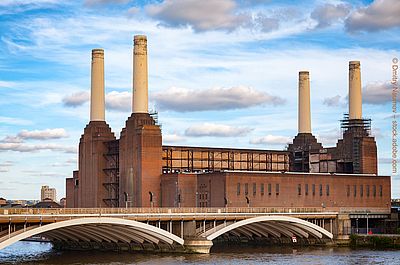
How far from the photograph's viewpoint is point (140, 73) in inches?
5241

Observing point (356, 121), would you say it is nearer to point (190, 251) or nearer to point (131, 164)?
point (131, 164)

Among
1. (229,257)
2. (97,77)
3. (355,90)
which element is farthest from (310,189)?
(229,257)

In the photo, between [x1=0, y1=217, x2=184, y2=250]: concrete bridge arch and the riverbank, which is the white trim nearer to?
the riverbank

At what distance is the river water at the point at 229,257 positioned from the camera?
94125 millimetres

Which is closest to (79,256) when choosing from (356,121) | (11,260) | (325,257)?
(11,260)

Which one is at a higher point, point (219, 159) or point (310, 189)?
point (219, 159)

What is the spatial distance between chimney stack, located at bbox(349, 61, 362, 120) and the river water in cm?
4283

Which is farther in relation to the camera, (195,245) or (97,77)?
(97,77)

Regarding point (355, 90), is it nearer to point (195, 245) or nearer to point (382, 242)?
point (382, 242)

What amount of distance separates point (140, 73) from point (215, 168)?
2481 centimetres

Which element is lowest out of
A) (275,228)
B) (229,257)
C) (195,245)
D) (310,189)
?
(229,257)

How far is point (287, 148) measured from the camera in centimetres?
16425

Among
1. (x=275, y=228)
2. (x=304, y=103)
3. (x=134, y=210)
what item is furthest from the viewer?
(x=304, y=103)

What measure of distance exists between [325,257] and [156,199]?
1525 inches
